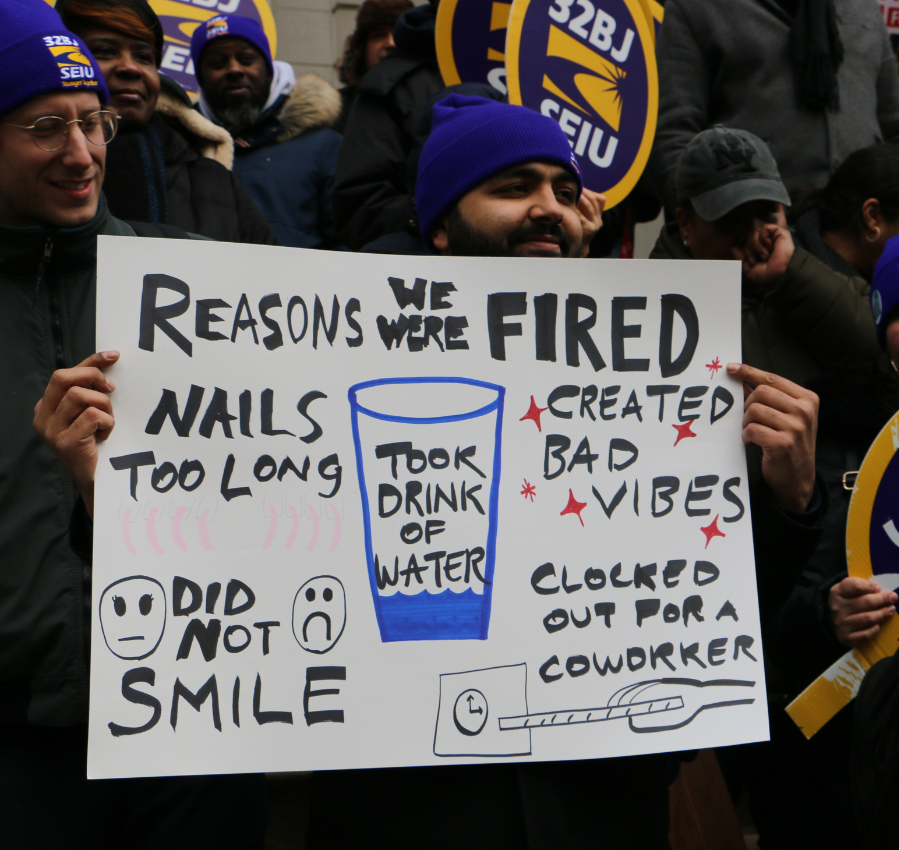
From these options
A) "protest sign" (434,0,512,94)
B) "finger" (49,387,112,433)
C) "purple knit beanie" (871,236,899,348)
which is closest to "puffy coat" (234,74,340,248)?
"protest sign" (434,0,512,94)

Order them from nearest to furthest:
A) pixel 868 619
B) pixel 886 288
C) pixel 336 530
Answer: pixel 336 530 → pixel 868 619 → pixel 886 288

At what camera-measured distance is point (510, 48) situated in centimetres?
321

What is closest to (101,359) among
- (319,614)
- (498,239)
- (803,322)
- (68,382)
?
(68,382)

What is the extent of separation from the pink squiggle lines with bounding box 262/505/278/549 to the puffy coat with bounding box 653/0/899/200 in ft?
7.99

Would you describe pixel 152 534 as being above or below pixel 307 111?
above

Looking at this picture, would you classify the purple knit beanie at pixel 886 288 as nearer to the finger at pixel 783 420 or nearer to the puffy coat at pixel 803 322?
the puffy coat at pixel 803 322

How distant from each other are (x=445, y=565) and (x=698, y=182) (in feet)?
5.68

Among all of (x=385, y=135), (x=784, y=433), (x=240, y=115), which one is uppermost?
(x=784, y=433)

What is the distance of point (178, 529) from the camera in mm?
1597

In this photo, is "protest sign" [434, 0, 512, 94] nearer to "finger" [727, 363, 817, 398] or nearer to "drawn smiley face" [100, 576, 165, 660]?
"finger" [727, 363, 817, 398]

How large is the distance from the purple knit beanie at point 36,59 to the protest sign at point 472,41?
1.87 m

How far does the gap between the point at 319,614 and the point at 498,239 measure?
2.70 ft

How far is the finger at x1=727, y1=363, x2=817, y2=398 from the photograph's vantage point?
1.73m

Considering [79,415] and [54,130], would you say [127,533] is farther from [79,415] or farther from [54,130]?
[54,130]
